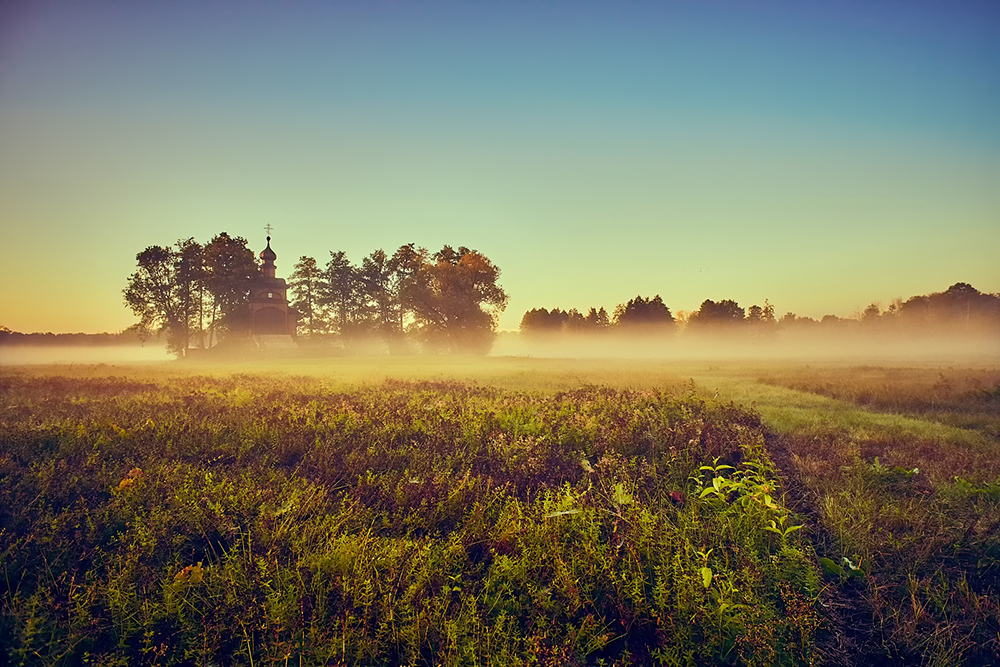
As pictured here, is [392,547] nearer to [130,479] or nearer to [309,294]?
[130,479]

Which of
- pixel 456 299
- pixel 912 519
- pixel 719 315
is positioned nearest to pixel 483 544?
pixel 912 519

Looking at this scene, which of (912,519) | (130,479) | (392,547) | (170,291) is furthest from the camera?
(170,291)

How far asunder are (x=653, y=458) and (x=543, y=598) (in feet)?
10.3

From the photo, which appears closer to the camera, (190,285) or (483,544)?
(483,544)

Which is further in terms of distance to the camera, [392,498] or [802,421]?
→ [802,421]

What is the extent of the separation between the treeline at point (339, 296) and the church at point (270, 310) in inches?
32.8

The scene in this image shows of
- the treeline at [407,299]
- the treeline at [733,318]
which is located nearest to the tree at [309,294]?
the treeline at [407,299]

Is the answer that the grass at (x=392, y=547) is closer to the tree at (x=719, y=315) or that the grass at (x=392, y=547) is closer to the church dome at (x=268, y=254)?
the church dome at (x=268, y=254)

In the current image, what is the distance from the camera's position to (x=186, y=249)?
1775 inches

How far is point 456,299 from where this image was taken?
51.5 m

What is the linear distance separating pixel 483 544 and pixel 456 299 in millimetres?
47906

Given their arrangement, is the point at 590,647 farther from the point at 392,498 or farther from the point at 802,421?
the point at 802,421

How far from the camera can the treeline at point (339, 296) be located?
43.5m

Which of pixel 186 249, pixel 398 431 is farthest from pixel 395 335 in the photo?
pixel 398 431
